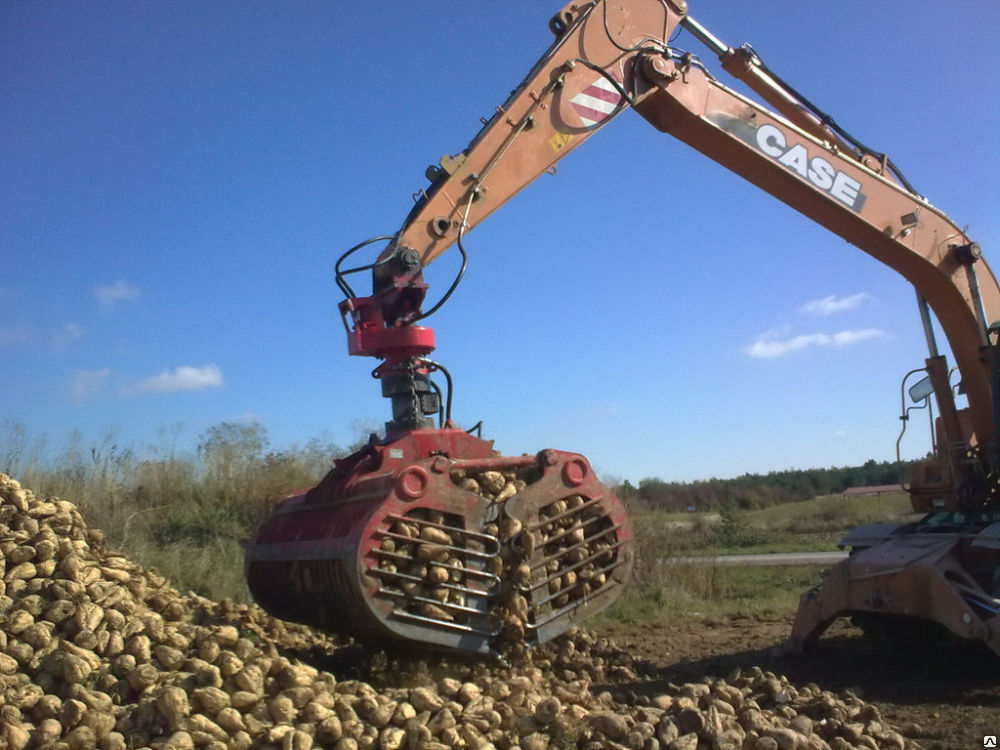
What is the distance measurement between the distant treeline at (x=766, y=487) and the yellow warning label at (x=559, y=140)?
75.0ft

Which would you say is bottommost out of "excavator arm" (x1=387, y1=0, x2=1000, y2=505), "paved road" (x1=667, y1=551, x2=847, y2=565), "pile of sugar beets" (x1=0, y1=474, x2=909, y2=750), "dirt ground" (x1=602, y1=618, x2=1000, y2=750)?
"dirt ground" (x1=602, y1=618, x2=1000, y2=750)

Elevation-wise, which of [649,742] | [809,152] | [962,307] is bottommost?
[649,742]

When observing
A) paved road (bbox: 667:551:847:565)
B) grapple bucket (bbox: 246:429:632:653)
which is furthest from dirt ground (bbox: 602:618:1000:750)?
paved road (bbox: 667:551:847:565)

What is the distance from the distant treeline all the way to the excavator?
2131cm

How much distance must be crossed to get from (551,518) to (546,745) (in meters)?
1.50

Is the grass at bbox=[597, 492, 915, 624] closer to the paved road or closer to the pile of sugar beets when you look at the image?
the paved road

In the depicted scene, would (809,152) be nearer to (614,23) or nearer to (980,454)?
(614,23)

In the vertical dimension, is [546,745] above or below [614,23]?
below

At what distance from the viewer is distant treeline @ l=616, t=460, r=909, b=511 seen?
105 ft

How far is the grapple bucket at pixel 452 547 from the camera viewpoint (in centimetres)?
489

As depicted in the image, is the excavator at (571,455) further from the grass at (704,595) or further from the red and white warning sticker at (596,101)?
the grass at (704,595)

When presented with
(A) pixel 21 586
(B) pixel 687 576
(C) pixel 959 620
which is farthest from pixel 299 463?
(C) pixel 959 620

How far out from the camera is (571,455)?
555 cm

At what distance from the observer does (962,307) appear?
7332mm
